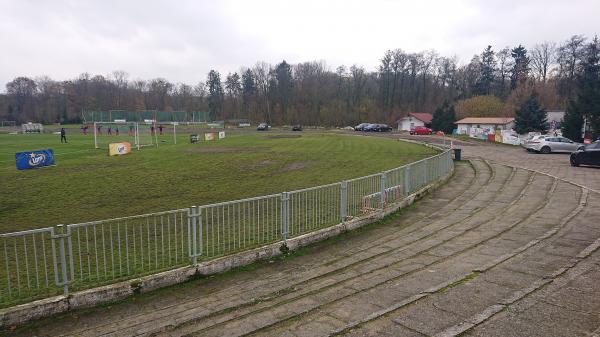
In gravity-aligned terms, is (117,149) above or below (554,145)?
above

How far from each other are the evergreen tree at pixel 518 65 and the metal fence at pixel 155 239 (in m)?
92.3

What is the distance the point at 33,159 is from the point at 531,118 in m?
54.7

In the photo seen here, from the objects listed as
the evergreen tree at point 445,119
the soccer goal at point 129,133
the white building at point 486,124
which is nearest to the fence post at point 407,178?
the soccer goal at point 129,133

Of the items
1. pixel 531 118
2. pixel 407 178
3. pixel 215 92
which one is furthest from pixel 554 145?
pixel 215 92

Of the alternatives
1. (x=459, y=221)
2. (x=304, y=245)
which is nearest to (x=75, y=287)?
(x=304, y=245)

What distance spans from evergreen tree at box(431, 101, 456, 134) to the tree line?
8032 mm

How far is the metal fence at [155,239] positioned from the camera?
6547 millimetres

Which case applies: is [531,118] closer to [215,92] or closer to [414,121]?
[414,121]

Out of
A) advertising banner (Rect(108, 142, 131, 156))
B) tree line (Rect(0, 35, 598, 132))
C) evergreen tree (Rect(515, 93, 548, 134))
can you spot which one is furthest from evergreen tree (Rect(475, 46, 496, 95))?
advertising banner (Rect(108, 142, 131, 156))

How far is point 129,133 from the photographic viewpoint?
60531mm

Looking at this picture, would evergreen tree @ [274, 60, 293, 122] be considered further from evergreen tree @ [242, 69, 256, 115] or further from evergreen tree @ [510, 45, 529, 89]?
→ evergreen tree @ [510, 45, 529, 89]

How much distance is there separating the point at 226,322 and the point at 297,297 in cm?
126

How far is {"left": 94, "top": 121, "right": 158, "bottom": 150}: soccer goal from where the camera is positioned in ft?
135

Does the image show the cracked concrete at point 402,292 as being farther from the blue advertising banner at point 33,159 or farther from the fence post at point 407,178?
the blue advertising banner at point 33,159
